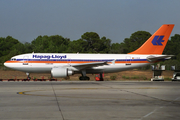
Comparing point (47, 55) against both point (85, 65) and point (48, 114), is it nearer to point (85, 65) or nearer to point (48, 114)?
point (85, 65)

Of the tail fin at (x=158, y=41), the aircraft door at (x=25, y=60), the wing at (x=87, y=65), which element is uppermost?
the tail fin at (x=158, y=41)

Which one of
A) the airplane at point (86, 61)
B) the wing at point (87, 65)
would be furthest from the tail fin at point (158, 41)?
the wing at point (87, 65)

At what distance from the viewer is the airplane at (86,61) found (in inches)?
1420

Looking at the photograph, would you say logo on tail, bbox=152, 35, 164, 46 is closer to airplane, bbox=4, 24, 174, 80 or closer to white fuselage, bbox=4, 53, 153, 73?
airplane, bbox=4, 24, 174, 80

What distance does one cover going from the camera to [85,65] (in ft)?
116

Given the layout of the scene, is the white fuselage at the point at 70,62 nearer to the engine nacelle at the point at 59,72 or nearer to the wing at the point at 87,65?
the wing at the point at 87,65

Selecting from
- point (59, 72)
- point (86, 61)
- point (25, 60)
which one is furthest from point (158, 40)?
point (25, 60)

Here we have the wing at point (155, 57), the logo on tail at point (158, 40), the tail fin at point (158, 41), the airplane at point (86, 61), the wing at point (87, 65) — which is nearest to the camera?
the wing at point (87, 65)

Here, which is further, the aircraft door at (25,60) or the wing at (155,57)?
the wing at (155,57)

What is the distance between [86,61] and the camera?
1465 inches

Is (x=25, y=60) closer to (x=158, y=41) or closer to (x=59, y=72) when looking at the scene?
(x=59, y=72)

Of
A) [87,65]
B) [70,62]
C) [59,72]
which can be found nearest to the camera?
[59,72]

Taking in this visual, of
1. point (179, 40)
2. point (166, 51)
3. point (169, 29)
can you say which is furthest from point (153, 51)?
point (179, 40)

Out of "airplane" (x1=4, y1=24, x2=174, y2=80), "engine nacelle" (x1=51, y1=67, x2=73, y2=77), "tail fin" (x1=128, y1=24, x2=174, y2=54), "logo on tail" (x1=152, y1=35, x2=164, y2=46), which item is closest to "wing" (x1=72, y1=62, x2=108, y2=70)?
"airplane" (x1=4, y1=24, x2=174, y2=80)
